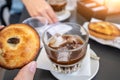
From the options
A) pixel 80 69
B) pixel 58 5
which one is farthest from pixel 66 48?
pixel 58 5

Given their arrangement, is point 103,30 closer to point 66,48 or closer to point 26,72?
point 66,48

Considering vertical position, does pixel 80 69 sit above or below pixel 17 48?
below

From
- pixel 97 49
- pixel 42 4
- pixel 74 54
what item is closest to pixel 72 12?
pixel 42 4

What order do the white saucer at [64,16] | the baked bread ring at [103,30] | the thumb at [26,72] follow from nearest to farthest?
the thumb at [26,72], the baked bread ring at [103,30], the white saucer at [64,16]

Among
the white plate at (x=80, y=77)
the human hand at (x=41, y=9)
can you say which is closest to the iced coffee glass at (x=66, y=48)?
the white plate at (x=80, y=77)

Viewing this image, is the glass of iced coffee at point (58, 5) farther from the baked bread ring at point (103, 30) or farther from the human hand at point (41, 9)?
the baked bread ring at point (103, 30)

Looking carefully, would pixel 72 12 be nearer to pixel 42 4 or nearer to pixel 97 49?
pixel 42 4

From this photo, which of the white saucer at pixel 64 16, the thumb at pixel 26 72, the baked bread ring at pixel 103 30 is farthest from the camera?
the white saucer at pixel 64 16
